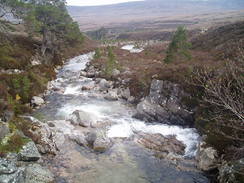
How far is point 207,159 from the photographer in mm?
13852

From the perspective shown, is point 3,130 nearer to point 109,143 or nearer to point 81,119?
point 109,143

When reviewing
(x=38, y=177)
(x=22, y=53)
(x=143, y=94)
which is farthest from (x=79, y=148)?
(x=22, y=53)

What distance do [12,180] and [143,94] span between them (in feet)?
52.9

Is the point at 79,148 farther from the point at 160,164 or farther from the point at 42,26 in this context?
the point at 42,26

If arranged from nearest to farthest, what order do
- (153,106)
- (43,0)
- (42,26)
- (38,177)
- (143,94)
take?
1. (38,177)
2. (153,106)
3. (143,94)
4. (42,26)
5. (43,0)

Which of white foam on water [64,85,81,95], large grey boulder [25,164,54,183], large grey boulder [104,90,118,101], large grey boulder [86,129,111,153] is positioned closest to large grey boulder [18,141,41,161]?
large grey boulder [25,164,54,183]

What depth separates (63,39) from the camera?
43.8m

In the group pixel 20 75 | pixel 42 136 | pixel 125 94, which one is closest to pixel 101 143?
pixel 42 136

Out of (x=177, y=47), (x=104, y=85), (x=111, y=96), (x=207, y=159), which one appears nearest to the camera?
(x=207, y=159)

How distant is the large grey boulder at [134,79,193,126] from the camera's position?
66.6 feet

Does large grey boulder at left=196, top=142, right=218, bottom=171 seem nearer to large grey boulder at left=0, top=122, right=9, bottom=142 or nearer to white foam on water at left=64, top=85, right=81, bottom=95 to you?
large grey boulder at left=0, top=122, right=9, bottom=142

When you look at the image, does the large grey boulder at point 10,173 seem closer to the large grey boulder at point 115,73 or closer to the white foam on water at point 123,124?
the white foam on water at point 123,124

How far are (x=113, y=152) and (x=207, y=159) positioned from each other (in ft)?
19.0

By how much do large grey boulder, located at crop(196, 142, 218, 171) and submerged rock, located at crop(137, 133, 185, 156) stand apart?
4.99 ft
